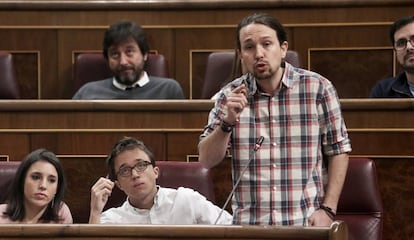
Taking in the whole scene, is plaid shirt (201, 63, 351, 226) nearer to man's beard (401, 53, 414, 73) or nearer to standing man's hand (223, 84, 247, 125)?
standing man's hand (223, 84, 247, 125)

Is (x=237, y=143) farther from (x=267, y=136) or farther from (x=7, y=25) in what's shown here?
(x=7, y=25)

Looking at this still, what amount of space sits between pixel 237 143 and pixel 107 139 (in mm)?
394

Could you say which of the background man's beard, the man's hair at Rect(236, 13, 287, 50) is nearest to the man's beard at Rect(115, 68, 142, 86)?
the background man's beard

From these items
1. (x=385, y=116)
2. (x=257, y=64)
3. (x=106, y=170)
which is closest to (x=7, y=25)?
(x=106, y=170)

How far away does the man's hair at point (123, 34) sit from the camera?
162 centimetres

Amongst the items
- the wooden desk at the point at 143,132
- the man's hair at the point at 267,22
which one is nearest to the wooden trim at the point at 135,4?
the wooden desk at the point at 143,132

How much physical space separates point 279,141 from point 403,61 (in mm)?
542

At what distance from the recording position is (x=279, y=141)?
1027mm

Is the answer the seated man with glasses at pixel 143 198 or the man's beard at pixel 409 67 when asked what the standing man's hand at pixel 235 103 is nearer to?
the seated man with glasses at pixel 143 198

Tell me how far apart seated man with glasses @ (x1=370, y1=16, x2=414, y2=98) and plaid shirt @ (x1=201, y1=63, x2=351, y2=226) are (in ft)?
1.63

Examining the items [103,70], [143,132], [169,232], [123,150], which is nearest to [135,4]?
[103,70]

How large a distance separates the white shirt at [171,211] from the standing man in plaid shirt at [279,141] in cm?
15

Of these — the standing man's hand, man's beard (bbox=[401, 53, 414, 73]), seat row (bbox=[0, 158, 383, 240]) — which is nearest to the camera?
the standing man's hand

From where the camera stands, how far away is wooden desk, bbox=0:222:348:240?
2.79 ft
